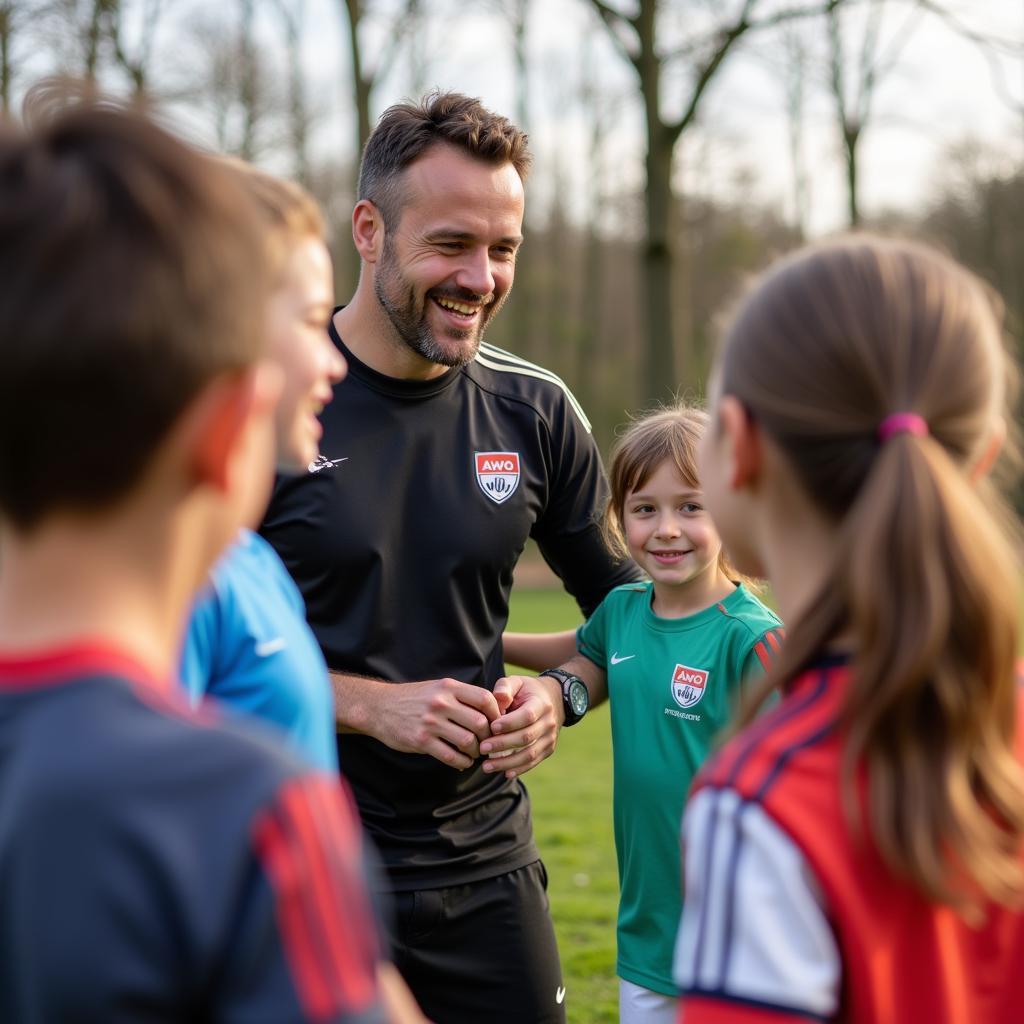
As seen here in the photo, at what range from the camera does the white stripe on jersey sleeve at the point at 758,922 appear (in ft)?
4.52

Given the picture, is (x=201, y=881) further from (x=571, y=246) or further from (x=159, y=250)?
(x=571, y=246)

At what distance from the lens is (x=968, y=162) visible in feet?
104

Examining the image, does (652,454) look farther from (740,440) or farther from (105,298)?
(105,298)

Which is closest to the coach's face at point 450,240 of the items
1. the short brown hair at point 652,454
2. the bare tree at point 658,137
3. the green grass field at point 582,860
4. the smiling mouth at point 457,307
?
the smiling mouth at point 457,307

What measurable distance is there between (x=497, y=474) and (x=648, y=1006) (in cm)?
157

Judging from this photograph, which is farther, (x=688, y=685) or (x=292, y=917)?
(x=688, y=685)

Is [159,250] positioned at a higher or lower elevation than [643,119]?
lower

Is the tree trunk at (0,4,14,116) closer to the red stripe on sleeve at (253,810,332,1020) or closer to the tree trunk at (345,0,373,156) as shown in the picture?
the tree trunk at (345,0,373,156)

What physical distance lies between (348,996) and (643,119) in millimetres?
16484

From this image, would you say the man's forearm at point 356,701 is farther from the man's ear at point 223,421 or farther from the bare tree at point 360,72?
the bare tree at point 360,72

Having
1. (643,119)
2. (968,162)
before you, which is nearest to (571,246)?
(968,162)

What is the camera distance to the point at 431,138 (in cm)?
364

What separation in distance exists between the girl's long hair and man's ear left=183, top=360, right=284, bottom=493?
0.72 m

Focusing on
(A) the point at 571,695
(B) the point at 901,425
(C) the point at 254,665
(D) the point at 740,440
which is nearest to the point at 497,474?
(A) the point at 571,695
